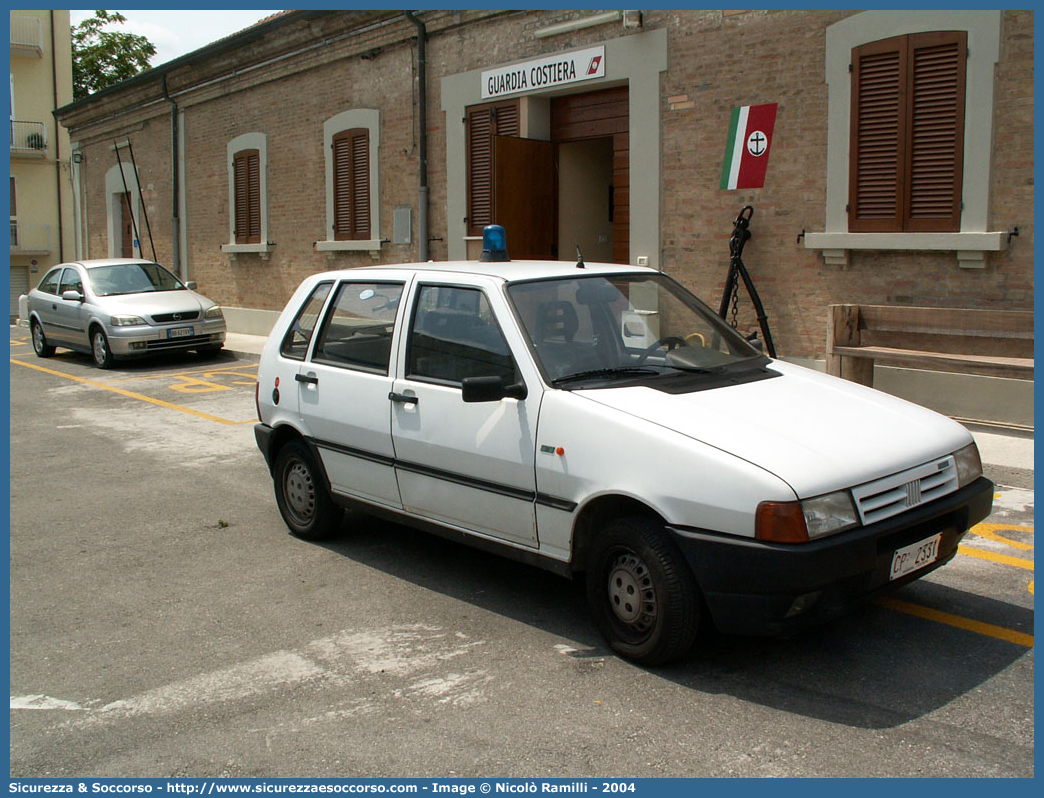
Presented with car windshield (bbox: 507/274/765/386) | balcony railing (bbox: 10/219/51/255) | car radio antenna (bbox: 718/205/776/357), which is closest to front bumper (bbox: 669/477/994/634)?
car windshield (bbox: 507/274/765/386)

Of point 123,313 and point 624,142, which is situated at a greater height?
point 624,142

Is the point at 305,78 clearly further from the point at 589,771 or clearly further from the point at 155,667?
the point at 589,771

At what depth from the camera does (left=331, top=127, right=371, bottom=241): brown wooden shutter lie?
1730 cm

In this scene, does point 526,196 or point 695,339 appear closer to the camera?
point 695,339

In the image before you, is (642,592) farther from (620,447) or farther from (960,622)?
(960,622)

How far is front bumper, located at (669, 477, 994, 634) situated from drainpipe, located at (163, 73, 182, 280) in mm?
21262

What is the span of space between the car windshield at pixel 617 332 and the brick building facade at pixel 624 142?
17.3 feet

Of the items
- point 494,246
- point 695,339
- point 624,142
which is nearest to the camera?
point 695,339

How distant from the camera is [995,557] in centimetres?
586

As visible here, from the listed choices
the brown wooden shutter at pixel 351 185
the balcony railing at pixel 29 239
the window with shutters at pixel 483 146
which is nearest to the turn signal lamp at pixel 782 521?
the window with shutters at pixel 483 146

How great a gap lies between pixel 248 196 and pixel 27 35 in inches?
968

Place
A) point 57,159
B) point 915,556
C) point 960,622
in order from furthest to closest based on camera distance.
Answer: point 57,159 → point 960,622 → point 915,556

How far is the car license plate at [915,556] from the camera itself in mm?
4215

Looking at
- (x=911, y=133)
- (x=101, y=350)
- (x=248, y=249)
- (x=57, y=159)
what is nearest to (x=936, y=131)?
(x=911, y=133)
